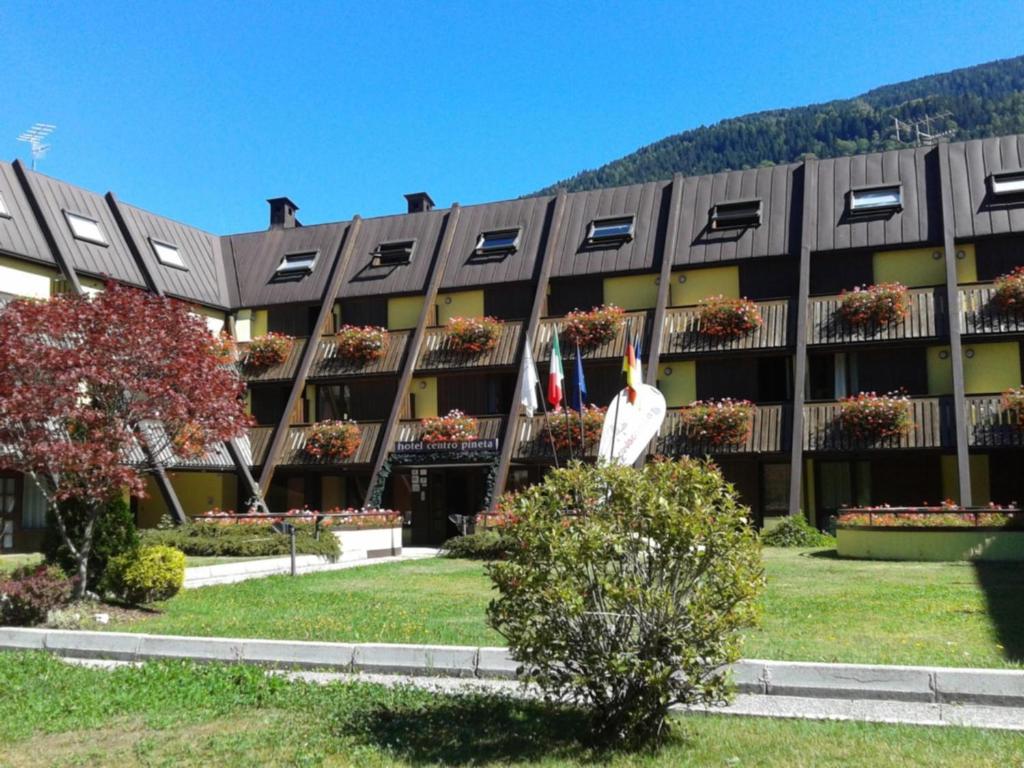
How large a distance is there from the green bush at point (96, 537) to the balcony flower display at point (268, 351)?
679 inches

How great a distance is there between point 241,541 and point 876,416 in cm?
1530

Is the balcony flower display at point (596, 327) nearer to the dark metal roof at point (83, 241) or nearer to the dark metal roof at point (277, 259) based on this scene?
the dark metal roof at point (277, 259)

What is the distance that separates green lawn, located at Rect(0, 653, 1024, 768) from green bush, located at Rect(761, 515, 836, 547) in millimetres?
16778

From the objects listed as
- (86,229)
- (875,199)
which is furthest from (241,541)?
(875,199)

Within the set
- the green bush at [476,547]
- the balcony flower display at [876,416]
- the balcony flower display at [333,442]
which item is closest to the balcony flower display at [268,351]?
the balcony flower display at [333,442]

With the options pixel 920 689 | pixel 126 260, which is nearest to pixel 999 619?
pixel 920 689

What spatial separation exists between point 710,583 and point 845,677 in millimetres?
2194

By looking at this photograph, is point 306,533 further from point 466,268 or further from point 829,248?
point 829,248

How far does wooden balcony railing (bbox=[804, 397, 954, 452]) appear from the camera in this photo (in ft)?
81.2

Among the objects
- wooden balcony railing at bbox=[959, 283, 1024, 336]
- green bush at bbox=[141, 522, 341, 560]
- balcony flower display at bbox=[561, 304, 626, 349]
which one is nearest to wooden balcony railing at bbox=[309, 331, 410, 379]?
balcony flower display at bbox=[561, 304, 626, 349]

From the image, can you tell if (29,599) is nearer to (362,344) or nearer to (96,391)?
(96,391)

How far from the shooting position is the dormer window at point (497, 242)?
31.8m

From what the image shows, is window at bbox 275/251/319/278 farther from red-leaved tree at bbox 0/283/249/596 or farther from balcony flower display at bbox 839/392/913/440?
red-leaved tree at bbox 0/283/249/596

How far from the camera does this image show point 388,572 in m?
19.9
